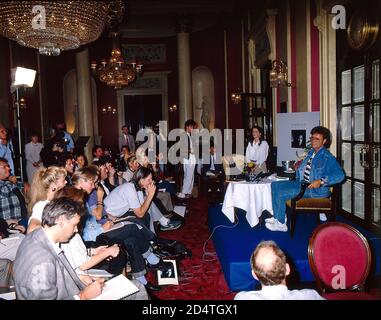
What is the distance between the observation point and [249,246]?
3842mm

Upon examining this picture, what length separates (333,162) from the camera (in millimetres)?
4270

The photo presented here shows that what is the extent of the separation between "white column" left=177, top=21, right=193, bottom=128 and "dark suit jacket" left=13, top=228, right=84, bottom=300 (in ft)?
33.8

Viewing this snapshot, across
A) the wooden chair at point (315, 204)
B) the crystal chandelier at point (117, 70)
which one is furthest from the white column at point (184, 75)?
the wooden chair at point (315, 204)

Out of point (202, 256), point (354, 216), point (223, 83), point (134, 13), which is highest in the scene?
point (134, 13)

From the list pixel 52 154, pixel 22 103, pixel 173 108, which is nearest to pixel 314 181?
pixel 52 154

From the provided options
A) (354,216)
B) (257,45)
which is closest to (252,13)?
(257,45)

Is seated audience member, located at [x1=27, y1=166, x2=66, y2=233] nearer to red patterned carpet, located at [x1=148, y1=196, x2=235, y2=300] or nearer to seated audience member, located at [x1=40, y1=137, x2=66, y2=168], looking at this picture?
red patterned carpet, located at [x1=148, y1=196, x2=235, y2=300]

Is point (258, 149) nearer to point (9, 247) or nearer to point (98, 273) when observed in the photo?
point (98, 273)

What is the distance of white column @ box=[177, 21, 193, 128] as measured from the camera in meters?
12.0

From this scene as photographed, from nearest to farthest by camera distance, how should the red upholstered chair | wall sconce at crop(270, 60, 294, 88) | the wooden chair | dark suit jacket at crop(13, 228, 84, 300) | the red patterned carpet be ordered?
dark suit jacket at crop(13, 228, 84, 300) < the red upholstered chair < the red patterned carpet < the wooden chair < wall sconce at crop(270, 60, 294, 88)

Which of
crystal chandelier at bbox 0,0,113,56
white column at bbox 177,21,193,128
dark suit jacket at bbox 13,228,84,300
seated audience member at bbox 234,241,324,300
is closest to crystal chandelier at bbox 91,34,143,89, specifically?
white column at bbox 177,21,193,128

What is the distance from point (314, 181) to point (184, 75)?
8.60 meters

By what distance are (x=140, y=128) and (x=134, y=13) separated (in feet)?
16.8

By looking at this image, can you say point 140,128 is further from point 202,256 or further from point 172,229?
point 202,256
